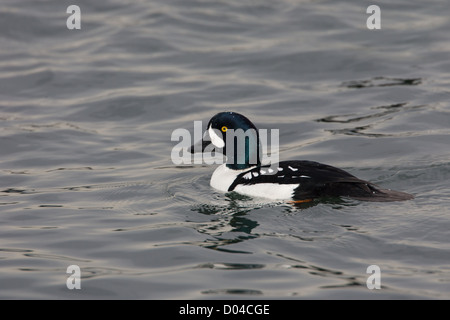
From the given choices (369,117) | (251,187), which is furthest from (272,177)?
(369,117)

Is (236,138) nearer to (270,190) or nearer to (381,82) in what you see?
(270,190)

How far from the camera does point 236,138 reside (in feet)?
34.1

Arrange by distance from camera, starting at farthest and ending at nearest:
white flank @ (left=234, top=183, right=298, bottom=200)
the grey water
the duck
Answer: white flank @ (left=234, top=183, right=298, bottom=200) → the duck → the grey water

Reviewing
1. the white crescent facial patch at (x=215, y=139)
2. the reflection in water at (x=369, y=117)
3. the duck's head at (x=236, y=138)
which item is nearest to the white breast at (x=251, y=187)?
the duck's head at (x=236, y=138)

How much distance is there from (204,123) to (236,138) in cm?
323

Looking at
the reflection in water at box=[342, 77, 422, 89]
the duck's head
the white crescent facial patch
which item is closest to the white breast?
the duck's head

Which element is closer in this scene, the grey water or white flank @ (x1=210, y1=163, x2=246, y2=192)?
the grey water

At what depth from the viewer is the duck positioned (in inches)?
369

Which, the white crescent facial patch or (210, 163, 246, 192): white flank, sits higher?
the white crescent facial patch

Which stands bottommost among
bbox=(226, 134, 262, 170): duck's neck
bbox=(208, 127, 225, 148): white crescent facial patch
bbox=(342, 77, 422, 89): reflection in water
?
bbox=(226, 134, 262, 170): duck's neck

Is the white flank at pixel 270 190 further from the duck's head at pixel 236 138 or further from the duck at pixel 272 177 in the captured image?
the duck's head at pixel 236 138

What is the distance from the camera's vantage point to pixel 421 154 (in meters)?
11.7

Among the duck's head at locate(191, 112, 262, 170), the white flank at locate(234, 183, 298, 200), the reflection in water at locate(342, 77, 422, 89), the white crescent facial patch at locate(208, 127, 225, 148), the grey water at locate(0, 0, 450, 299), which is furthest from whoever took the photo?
the reflection in water at locate(342, 77, 422, 89)

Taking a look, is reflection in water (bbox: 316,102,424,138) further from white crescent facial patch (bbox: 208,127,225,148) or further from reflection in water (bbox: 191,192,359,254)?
reflection in water (bbox: 191,192,359,254)
